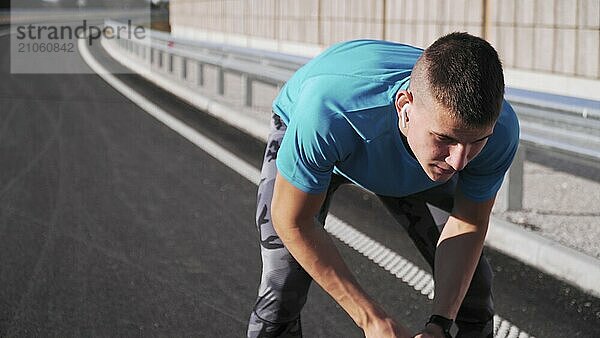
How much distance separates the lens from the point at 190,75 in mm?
26609

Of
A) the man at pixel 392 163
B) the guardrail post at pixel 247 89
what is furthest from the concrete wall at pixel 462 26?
the man at pixel 392 163

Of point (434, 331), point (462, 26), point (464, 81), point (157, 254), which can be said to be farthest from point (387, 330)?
point (462, 26)

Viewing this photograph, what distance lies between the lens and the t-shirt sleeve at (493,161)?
3.79 meters

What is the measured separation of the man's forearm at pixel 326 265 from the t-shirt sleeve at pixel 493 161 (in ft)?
1.91

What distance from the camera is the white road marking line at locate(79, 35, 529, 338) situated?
272 inches

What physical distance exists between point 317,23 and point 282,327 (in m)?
23.7

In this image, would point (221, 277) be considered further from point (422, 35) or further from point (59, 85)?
point (59, 85)

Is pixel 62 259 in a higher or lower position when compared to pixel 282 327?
lower

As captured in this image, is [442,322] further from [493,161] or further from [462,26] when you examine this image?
[462,26]

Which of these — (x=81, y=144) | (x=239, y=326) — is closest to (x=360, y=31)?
(x=81, y=144)

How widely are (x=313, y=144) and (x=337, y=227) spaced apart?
4946mm

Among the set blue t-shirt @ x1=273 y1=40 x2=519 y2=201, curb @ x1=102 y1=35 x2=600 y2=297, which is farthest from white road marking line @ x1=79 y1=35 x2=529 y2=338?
blue t-shirt @ x1=273 y1=40 x2=519 y2=201

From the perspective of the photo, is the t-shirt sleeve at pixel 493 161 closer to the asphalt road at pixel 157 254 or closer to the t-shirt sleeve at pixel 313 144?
the t-shirt sleeve at pixel 313 144

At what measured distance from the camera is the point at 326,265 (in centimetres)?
378
